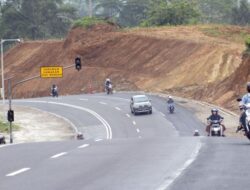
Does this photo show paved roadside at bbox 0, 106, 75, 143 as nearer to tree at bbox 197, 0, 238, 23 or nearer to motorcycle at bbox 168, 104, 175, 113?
motorcycle at bbox 168, 104, 175, 113

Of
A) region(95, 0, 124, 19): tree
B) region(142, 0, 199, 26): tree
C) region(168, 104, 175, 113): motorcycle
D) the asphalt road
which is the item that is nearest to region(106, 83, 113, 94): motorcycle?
region(168, 104, 175, 113): motorcycle

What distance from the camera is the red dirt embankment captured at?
75.9 m

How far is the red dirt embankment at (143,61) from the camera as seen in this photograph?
2987 inches

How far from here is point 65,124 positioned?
213 ft

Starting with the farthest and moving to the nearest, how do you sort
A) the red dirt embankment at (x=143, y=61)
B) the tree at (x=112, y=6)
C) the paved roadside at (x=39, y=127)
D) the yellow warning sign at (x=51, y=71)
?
the tree at (x=112, y=6) → the yellow warning sign at (x=51, y=71) → the red dirt embankment at (x=143, y=61) → the paved roadside at (x=39, y=127)

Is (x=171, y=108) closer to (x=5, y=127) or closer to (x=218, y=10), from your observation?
(x=5, y=127)

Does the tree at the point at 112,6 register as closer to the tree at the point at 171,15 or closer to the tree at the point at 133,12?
the tree at the point at 133,12

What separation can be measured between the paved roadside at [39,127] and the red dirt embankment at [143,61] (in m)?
13.1

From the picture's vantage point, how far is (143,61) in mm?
93250

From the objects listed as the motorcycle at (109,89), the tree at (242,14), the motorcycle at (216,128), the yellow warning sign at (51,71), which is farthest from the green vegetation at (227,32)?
the motorcycle at (216,128)

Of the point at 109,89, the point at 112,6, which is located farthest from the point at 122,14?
the point at 109,89

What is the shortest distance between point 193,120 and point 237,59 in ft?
63.7

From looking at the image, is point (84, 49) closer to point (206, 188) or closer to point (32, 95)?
point (32, 95)

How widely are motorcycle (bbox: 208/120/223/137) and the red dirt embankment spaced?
101 ft
